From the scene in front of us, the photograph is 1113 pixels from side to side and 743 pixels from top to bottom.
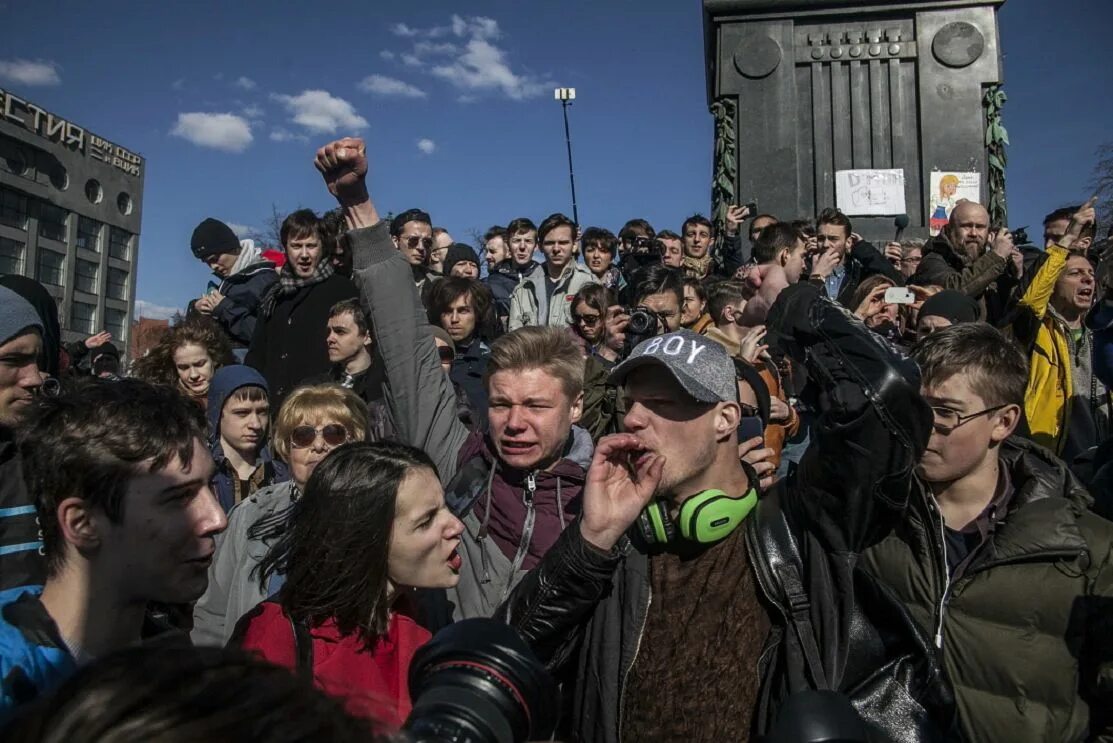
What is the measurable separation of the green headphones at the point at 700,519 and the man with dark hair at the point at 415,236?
5450 mm

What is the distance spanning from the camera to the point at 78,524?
6.96 feet

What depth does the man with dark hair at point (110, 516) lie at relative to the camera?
2088 millimetres

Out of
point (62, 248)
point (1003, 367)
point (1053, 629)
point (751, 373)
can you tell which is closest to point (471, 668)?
point (1053, 629)

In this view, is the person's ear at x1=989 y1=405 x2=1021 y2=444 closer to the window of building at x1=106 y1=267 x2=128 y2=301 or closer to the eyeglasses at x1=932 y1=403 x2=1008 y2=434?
the eyeglasses at x1=932 y1=403 x2=1008 y2=434

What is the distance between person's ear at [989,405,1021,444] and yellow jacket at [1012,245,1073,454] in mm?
2628

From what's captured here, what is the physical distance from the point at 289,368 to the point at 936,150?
932 cm

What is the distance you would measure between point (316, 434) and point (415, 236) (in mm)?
4071

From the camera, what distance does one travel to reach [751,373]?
3.62 m

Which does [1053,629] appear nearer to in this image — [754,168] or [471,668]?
[471,668]

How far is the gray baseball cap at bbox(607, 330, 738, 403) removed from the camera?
8.21 feet

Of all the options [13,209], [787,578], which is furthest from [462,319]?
[13,209]

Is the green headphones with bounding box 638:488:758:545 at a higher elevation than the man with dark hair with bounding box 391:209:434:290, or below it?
below

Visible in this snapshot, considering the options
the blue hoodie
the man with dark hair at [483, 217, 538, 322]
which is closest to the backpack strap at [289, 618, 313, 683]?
the blue hoodie

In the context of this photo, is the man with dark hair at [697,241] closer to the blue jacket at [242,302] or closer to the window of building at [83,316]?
the blue jacket at [242,302]
